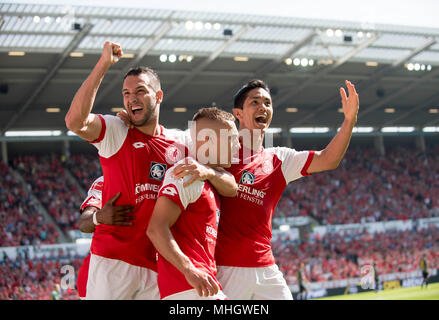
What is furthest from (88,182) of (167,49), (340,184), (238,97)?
(238,97)

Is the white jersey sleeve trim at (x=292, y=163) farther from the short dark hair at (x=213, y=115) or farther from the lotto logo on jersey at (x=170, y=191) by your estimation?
→ the lotto logo on jersey at (x=170, y=191)

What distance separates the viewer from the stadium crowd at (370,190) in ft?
93.2

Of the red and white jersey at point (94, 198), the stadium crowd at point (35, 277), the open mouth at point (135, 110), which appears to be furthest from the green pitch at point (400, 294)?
the open mouth at point (135, 110)

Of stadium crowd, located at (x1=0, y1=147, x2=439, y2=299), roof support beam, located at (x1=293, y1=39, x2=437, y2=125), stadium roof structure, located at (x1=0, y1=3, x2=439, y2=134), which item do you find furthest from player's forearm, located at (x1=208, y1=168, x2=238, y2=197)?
roof support beam, located at (x1=293, y1=39, x2=437, y2=125)

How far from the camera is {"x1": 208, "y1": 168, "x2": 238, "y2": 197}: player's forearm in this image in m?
3.58

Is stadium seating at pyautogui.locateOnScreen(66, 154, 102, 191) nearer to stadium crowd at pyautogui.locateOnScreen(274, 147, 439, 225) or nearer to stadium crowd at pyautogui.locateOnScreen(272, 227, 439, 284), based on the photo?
stadium crowd at pyautogui.locateOnScreen(274, 147, 439, 225)

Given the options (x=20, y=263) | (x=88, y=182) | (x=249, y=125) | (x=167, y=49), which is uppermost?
(x=167, y=49)

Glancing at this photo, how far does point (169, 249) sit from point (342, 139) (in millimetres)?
1867

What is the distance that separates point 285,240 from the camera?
77.3ft

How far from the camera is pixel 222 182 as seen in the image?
3.62 metres

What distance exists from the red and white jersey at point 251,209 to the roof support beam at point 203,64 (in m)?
16.5
